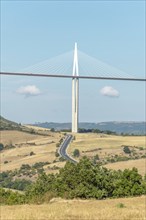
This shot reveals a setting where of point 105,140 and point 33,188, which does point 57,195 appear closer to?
point 33,188

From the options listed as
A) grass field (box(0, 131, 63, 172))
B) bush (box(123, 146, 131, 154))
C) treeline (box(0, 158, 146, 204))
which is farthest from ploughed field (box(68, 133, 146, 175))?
treeline (box(0, 158, 146, 204))

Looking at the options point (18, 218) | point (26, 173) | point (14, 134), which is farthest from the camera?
point (14, 134)

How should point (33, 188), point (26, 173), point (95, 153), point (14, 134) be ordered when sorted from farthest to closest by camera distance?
1. point (14, 134)
2. point (95, 153)
3. point (26, 173)
4. point (33, 188)

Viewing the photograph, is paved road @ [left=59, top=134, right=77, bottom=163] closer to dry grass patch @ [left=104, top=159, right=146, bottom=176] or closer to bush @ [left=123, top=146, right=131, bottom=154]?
dry grass patch @ [left=104, top=159, right=146, bottom=176]

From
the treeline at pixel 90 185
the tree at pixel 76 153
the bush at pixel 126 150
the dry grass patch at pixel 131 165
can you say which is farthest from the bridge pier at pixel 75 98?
the treeline at pixel 90 185

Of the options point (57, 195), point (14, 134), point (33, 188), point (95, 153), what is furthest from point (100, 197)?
point (14, 134)

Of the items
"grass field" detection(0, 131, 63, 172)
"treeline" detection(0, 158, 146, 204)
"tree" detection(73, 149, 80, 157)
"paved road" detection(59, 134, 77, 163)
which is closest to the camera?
"treeline" detection(0, 158, 146, 204)

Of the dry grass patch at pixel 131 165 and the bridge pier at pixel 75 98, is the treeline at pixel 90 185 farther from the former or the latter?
the bridge pier at pixel 75 98

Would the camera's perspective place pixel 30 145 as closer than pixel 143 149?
No

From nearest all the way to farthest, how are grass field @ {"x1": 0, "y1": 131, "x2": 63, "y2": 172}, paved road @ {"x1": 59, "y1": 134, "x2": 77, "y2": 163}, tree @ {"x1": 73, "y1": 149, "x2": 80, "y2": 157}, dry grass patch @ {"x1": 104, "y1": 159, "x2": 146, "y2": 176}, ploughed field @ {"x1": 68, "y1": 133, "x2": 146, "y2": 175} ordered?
dry grass patch @ {"x1": 104, "y1": 159, "x2": 146, "y2": 176} → paved road @ {"x1": 59, "y1": 134, "x2": 77, "y2": 163} → ploughed field @ {"x1": 68, "y1": 133, "x2": 146, "y2": 175} → grass field @ {"x1": 0, "y1": 131, "x2": 63, "y2": 172} → tree @ {"x1": 73, "y1": 149, "x2": 80, "y2": 157}

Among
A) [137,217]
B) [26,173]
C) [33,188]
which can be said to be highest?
[137,217]

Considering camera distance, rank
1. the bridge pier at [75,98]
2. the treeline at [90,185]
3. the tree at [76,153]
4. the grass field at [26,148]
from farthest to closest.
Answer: the bridge pier at [75,98] < the tree at [76,153] < the grass field at [26,148] < the treeline at [90,185]
